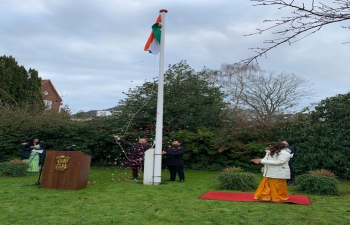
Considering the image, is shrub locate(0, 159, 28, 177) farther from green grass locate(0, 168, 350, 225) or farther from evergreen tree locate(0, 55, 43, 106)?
evergreen tree locate(0, 55, 43, 106)

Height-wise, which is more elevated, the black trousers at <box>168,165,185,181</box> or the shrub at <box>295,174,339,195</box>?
the black trousers at <box>168,165,185,181</box>

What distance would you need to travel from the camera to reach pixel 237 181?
9828 mm

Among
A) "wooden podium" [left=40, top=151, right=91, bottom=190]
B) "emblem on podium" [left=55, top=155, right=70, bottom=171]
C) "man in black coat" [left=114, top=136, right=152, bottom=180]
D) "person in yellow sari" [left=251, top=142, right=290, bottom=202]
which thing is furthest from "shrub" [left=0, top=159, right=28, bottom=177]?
"person in yellow sari" [left=251, top=142, right=290, bottom=202]

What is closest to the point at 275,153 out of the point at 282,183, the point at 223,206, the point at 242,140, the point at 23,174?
the point at 282,183

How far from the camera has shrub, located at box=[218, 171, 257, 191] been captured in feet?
32.1

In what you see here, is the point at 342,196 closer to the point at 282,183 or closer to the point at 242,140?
the point at 282,183

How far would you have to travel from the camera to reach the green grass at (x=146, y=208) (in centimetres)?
603

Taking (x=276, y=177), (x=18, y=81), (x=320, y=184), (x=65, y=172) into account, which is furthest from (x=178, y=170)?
(x=18, y=81)

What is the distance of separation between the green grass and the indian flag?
15.1 ft

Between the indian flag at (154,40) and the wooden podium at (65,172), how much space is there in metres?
4.22

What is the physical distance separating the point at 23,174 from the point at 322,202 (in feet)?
33.1

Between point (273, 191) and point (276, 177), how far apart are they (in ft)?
1.12

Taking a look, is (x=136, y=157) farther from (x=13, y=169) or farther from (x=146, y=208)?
(x=146, y=208)

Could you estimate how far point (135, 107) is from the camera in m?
16.8
